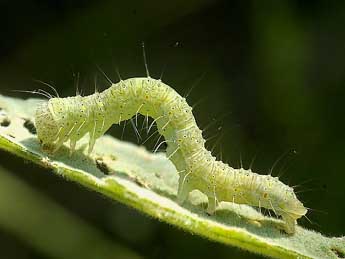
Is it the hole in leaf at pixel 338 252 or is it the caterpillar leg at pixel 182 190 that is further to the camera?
the caterpillar leg at pixel 182 190

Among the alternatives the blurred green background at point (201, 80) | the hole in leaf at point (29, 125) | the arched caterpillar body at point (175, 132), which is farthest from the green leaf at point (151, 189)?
the blurred green background at point (201, 80)

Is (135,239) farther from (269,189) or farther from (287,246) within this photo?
(287,246)

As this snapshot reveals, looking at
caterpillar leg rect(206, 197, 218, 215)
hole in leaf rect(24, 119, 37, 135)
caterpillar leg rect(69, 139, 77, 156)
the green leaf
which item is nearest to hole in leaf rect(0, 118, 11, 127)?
the green leaf

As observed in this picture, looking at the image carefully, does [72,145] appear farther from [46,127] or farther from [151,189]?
[151,189]

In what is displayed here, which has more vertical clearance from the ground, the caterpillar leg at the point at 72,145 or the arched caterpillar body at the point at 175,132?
the arched caterpillar body at the point at 175,132

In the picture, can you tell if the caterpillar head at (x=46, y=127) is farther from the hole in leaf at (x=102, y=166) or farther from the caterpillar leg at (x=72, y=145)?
the hole in leaf at (x=102, y=166)

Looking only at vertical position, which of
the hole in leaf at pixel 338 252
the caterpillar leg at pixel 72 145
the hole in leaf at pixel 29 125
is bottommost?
the hole in leaf at pixel 338 252

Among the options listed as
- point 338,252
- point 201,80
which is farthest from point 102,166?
point 201,80
